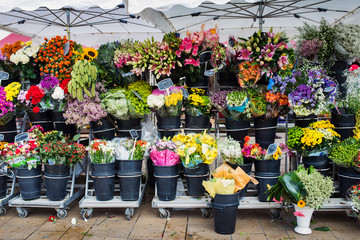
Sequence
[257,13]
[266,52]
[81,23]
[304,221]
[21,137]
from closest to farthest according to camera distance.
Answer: [304,221] → [266,52] → [21,137] → [257,13] → [81,23]

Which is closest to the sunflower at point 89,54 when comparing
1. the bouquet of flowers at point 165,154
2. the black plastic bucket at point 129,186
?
the bouquet of flowers at point 165,154

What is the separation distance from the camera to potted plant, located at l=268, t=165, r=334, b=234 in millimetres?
3016

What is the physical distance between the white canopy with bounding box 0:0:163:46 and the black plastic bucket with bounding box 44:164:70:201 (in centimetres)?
391

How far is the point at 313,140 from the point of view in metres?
3.43

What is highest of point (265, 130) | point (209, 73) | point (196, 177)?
point (209, 73)

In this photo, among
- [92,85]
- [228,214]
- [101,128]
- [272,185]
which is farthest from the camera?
[101,128]

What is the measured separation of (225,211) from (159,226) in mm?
764

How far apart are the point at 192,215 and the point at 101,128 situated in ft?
5.09

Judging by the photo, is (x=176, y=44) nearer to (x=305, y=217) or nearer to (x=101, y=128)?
(x=101, y=128)

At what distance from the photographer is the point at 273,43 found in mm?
3693

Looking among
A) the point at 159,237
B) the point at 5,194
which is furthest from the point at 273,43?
the point at 5,194

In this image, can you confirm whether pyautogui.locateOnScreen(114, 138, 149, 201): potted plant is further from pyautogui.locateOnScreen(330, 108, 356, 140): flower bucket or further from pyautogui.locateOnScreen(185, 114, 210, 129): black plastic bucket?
pyautogui.locateOnScreen(330, 108, 356, 140): flower bucket

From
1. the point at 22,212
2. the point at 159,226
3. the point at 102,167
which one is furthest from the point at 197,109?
the point at 22,212

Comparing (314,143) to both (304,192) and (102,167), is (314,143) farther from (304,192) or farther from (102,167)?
(102,167)
